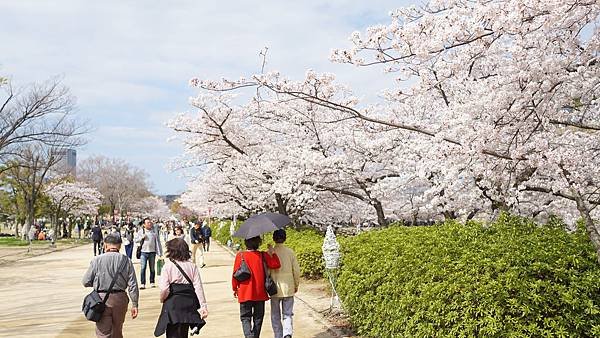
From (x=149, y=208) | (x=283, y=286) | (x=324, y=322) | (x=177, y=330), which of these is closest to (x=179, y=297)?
(x=177, y=330)

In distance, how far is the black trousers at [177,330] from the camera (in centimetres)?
533

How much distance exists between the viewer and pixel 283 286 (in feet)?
20.8

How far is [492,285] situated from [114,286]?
11.5 ft

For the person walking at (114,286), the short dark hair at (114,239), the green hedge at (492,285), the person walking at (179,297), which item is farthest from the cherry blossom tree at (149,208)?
the green hedge at (492,285)

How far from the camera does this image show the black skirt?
5270mm

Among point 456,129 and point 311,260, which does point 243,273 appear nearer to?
point 456,129

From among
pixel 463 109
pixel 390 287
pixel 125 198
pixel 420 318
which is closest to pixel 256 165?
pixel 463 109

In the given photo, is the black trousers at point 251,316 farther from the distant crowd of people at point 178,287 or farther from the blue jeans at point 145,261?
the blue jeans at point 145,261

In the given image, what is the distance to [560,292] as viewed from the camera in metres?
→ 3.90

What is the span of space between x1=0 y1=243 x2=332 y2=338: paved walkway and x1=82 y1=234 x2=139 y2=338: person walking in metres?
1.91

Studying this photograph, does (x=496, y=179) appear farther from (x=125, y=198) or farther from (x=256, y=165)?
(x=125, y=198)

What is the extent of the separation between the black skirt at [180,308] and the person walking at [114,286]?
1.45 ft

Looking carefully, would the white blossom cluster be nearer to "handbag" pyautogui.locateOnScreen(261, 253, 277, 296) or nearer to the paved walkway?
the paved walkway

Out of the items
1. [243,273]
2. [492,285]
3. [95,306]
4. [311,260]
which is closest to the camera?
[492,285]
